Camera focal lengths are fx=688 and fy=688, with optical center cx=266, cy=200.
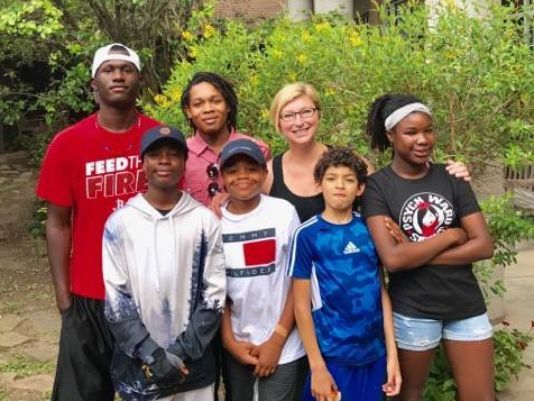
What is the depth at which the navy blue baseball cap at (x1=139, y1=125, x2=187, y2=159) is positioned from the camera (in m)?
2.67

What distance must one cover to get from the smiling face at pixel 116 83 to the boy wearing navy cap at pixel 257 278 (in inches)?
18.4

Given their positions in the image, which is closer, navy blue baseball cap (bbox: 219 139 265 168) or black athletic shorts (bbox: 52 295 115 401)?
navy blue baseball cap (bbox: 219 139 265 168)

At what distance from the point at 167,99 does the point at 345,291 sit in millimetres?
2680

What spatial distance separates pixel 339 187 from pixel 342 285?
0.39m

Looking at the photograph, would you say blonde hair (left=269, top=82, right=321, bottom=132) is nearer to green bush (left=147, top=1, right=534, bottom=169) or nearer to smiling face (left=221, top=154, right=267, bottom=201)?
smiling face (left=221, top=154, right=267, bottom=201)

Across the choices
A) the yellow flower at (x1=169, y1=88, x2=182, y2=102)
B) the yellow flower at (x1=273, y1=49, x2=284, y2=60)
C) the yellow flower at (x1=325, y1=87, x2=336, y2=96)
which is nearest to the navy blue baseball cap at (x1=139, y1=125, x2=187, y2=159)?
the yellow flower at (x1=325, y1=87, x2=336, y2=96)

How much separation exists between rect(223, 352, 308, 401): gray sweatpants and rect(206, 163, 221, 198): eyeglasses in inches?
27.4

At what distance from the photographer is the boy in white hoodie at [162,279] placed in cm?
264

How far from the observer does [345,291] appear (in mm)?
2699

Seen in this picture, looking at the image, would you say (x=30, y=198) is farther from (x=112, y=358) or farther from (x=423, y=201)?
(x=423, y=201)

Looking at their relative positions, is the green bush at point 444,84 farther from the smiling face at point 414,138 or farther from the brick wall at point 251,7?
the brick wall at point 251,7

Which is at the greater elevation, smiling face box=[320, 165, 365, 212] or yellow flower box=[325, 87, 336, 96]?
yellow flower box=[325, 87, 336, 96]

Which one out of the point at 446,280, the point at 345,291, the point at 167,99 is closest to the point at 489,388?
the point at 446,280

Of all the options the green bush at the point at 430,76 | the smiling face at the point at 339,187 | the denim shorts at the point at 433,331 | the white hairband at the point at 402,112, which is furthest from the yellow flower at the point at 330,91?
the denim shorts at the point at 433,331
